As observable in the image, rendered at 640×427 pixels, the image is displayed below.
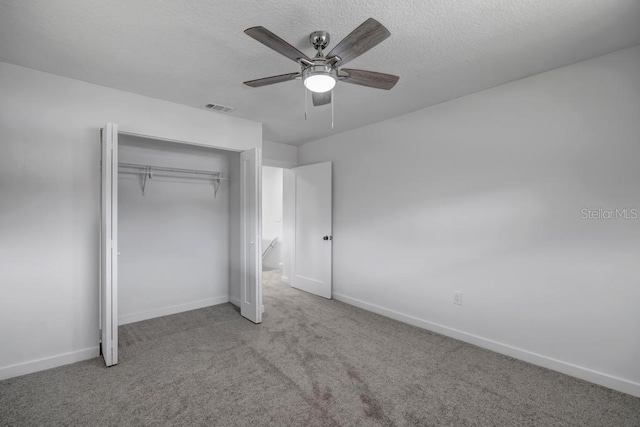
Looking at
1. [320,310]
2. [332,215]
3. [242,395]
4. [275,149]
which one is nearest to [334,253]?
[332,215]

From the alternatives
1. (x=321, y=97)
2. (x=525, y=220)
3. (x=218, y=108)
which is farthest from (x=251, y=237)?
(x=525, y=220)

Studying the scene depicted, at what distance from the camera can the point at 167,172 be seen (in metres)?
3.87

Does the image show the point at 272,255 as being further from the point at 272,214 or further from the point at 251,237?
the point at 251,237

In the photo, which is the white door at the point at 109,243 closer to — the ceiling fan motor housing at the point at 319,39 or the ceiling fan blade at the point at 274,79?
the ceiling fan blade at the point at 274,79

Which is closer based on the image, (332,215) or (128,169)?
(128,169)

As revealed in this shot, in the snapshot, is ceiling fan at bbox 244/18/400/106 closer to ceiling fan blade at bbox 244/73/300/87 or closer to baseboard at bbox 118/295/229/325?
ceiling fan blade at bbox 244/73/300/87

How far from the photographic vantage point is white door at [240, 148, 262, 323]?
139 inches

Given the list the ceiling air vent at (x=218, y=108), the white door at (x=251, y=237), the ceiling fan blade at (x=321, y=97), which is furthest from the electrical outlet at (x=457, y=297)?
the ceiling air vent at (x=218, y=108)

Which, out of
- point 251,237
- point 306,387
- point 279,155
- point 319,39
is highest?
point 319,39

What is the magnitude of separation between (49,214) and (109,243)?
598mm

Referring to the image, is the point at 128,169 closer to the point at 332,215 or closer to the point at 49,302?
the point at 49,302

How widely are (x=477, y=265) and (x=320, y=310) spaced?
205 centimetres

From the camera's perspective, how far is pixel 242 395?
2.18 m

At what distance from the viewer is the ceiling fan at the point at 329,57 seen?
1477mm
